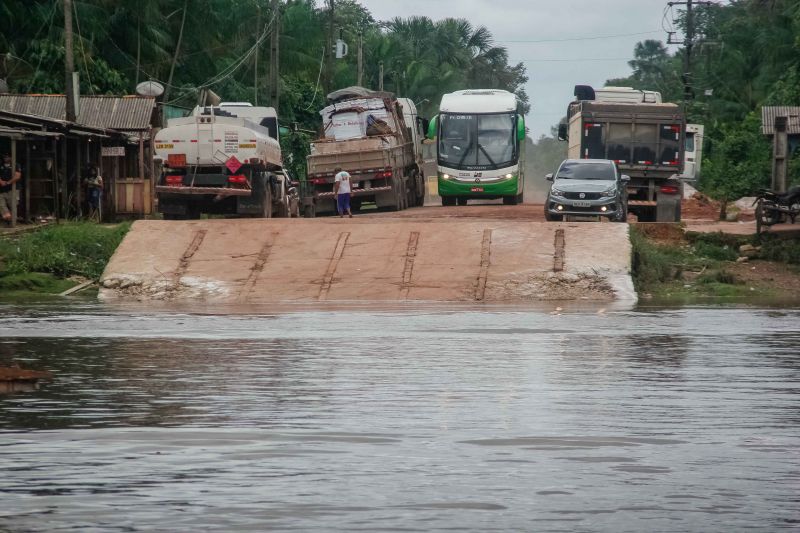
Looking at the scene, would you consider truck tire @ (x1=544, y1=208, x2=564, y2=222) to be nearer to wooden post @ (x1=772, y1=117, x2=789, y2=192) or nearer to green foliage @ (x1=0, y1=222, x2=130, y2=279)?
wooden post @ (x1=772, y1=117, x2=789, y2=192)

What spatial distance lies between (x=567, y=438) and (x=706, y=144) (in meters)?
63.0

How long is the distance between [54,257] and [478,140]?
812 inches

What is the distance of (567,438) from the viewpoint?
952cm

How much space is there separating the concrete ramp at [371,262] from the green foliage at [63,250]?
4.30ft

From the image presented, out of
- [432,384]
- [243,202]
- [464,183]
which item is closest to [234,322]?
[432,384]

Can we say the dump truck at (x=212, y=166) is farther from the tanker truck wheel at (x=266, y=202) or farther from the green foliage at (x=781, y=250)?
the green foliage at (x=781, y=250)

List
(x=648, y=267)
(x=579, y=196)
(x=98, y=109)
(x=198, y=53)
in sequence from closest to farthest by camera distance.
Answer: (x=648, y=267)
(x=579, y=196)
(x=98, y=109)
(x=198, y=53)

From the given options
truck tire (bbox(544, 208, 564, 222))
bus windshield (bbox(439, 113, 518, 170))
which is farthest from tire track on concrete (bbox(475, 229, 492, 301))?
bus windshield (bbox(439, 113, 518, 170))

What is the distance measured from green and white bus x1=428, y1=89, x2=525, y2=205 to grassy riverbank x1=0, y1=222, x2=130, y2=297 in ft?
57.2

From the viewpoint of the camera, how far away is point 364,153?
43.9 m

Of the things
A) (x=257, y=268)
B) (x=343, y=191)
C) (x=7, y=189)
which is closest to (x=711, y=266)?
(x=257, y=268)

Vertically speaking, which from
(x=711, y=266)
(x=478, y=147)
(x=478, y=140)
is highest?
(x=478, y=140)

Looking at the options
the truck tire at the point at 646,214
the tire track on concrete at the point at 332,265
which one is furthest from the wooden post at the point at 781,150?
the tire track on concrete at the point at 332,265

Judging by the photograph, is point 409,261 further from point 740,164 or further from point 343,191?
point 740,164
